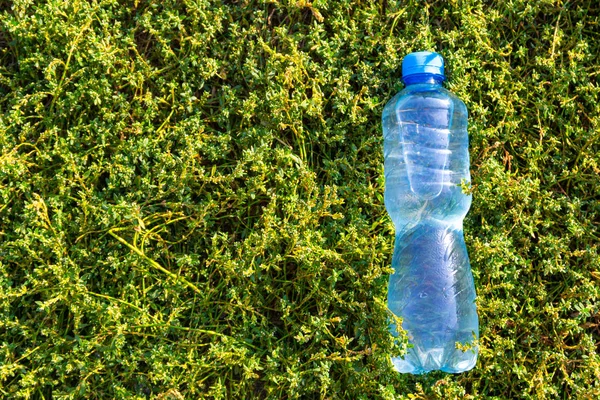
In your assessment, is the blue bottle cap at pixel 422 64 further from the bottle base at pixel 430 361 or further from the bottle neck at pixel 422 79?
the bottle base at pixel 430 361

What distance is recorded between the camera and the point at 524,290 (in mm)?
2170

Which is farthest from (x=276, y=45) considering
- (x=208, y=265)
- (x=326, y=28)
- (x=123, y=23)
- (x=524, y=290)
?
(x=524, y=290)

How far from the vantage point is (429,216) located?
7.09 feet

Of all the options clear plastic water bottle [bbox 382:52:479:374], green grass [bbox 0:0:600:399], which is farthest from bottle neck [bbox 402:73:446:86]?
green grass [bbox 0:0:600:399]

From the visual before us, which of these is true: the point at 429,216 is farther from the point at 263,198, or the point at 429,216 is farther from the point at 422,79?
the point at 263,198

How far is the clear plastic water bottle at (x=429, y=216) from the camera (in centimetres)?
211

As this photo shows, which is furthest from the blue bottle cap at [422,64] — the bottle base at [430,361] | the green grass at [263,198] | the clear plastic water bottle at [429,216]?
the bottle base at [430,361]

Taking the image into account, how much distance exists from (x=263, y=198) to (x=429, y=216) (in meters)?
0.63

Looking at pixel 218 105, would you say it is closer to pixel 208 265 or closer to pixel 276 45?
pixel 276 45

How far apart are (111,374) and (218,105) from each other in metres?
1.06

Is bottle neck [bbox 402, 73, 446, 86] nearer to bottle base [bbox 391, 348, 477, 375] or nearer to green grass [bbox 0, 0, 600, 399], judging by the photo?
green grass [bbox 0, 0, 600, 399]

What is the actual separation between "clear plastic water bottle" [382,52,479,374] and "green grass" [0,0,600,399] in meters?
0.06

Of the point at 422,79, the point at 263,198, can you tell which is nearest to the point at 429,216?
the point at 422,79

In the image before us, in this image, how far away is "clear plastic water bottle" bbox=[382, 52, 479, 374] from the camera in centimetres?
211
